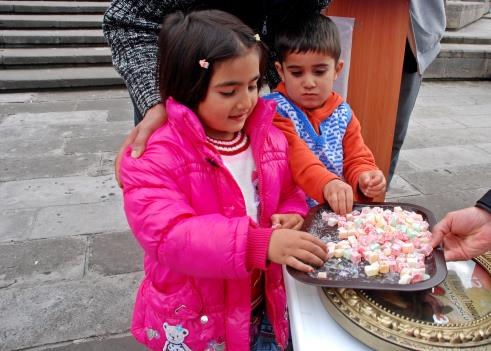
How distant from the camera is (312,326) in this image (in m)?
0.97

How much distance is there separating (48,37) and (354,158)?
Answer: 6.77m

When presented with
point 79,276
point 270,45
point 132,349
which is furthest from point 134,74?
point 79,276

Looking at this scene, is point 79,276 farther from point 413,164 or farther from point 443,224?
point 413,164

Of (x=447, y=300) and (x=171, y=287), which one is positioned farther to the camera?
(x=171, y=287)

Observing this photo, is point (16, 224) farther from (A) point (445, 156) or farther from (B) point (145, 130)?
(A) point (445, 156)

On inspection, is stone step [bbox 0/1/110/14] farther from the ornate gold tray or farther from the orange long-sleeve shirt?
the ornate gold tray

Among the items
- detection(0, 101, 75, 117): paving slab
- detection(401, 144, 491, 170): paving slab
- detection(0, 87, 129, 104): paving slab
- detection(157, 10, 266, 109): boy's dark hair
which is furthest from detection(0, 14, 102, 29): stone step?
detection(157, 10, 266, 109): boy's dark hair

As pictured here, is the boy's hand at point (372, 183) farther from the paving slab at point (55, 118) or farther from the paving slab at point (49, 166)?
the paving slab at point (55, 118)

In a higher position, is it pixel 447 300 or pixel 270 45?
pixel 270 45

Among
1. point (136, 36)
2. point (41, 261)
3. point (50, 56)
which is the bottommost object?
point (41, 261)

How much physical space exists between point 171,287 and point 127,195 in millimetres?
303

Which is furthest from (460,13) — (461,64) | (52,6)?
(52,6)

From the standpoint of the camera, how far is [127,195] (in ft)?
3.81

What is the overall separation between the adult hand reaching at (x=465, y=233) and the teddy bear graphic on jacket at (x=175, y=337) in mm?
718
